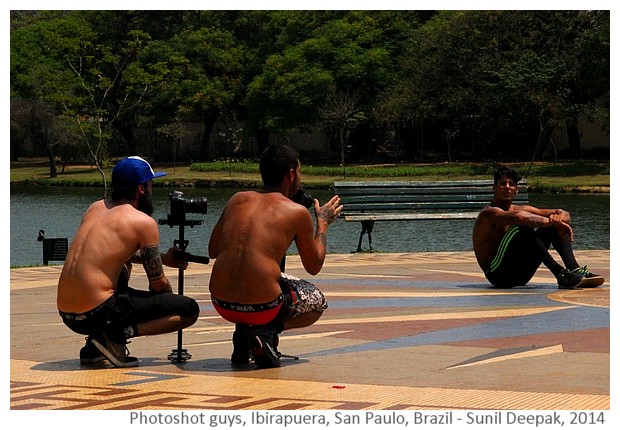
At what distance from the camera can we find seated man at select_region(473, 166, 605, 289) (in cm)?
1192

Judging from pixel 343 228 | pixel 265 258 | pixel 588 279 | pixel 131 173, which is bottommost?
pixel 343 228

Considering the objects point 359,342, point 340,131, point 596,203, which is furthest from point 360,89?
point 359,342

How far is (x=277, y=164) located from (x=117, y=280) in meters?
1.31

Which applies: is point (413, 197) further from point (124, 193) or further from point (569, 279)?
point (124, 193)

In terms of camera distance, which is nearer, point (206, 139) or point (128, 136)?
point (206, 139)

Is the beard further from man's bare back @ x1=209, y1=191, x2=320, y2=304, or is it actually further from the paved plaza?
the paved plaza

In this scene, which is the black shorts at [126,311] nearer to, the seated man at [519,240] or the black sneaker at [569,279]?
the seated man at [519,240]

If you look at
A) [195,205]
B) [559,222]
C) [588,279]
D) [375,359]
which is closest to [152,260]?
[195,205]

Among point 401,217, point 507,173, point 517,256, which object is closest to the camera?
point 507,173

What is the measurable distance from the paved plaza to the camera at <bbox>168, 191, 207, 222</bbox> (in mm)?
804

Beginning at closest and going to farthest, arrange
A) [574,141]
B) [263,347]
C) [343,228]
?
[263,347]
[343,228]
[574,141]

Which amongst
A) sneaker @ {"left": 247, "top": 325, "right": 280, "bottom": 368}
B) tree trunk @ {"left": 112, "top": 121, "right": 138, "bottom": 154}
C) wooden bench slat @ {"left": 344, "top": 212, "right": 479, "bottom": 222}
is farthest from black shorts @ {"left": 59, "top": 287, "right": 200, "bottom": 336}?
tree trunk @ {"left": 112, "top": 121, "right": 138, "bottom": 154}

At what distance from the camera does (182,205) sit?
27.0ft

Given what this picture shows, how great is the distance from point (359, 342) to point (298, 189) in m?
1.33
